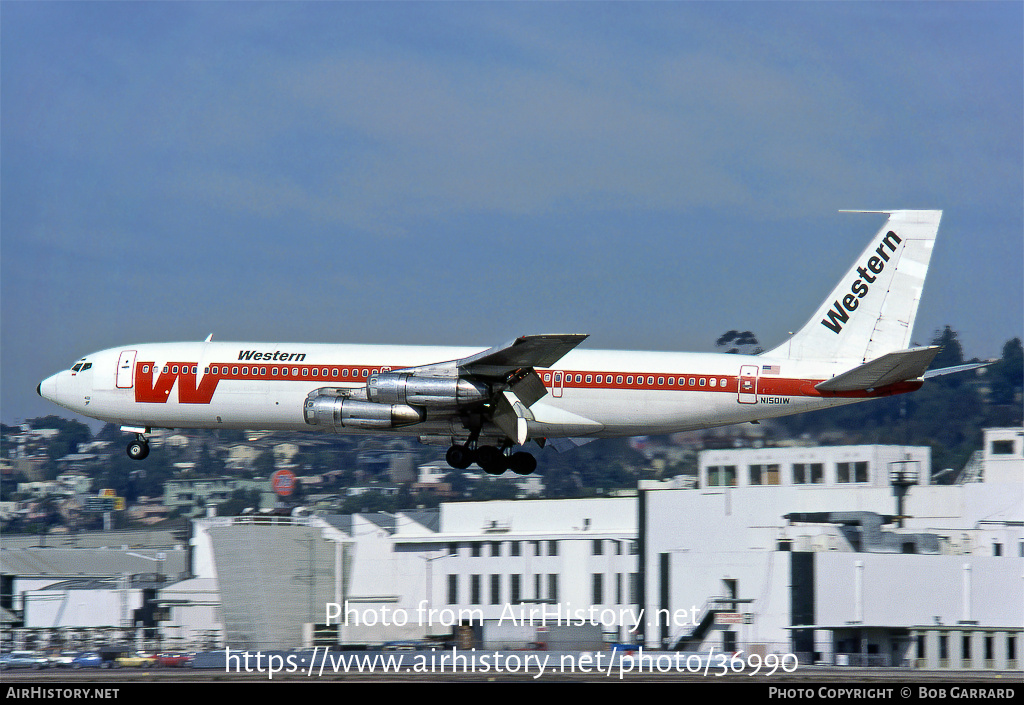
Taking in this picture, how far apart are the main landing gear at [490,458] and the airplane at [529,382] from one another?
0.05 m

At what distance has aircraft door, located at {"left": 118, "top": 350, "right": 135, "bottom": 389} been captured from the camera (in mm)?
39875

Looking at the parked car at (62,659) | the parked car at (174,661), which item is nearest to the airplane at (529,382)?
the parked car at (174,661)

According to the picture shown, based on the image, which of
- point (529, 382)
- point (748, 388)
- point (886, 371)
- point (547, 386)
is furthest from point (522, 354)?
point (886, 371)

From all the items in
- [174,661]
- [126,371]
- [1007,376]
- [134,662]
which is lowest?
[134,662]

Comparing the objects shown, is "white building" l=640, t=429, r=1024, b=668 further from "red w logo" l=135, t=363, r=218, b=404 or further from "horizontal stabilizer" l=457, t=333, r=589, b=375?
"red w logo" l=135, t=363, r=218, b=404

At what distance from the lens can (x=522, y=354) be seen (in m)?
35.1

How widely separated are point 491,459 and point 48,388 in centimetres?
1606

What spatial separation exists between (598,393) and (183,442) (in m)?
56.3

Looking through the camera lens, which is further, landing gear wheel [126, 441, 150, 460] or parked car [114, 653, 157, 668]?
parked car [114, 653, 157, 668]

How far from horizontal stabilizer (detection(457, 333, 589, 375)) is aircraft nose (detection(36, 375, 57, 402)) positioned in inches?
606

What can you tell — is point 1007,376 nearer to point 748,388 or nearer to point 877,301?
point 877,301

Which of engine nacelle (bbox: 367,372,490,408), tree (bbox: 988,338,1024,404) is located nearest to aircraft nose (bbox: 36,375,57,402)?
engine nacelle (bbox: 367,372,490,408)

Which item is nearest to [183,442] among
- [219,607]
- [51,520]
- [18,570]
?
[51,520]

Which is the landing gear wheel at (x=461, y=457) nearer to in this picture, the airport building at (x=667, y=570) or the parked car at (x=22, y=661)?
the airport building at (x=667, y=570)
